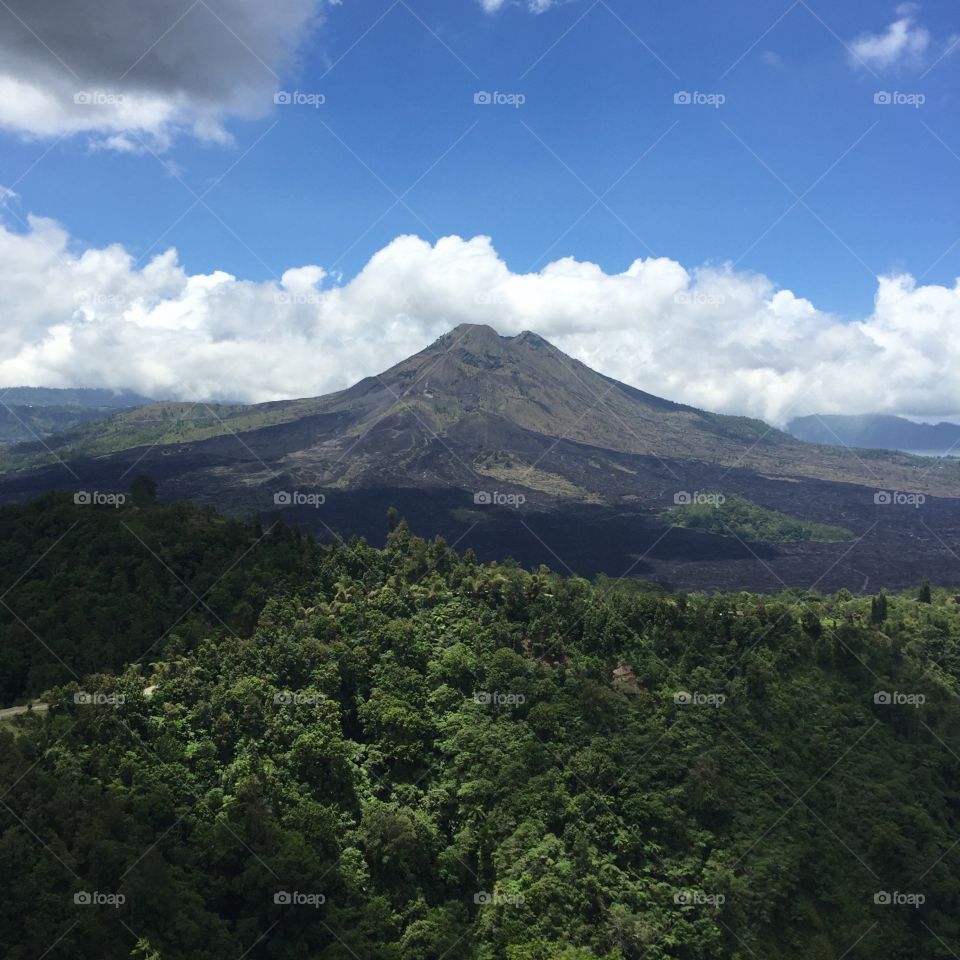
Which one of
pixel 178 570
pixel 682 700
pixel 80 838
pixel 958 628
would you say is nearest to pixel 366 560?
pixel 178 570

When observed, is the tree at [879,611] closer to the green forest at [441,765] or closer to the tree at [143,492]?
the green forest at [441,765]

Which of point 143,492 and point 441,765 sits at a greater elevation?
point 143,492

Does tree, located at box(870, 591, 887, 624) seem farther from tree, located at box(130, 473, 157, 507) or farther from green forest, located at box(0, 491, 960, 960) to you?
tree, located at box(130, 473, 157, 507)

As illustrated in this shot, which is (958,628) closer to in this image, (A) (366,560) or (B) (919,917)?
(B) (919,917)

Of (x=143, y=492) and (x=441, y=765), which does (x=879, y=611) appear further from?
(x=143, y=492)

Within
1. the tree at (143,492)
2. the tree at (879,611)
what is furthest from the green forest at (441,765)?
the tree at (143,492)

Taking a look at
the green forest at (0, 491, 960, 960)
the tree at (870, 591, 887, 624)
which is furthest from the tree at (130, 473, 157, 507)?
the tree at (870, 591, 887, 624)

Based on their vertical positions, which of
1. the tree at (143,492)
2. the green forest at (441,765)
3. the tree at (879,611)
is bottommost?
the green forest at (441,765)

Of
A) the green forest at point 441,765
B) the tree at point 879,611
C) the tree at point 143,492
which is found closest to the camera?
the green forest at point 441,765

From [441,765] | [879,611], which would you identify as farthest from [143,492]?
[879,611]
